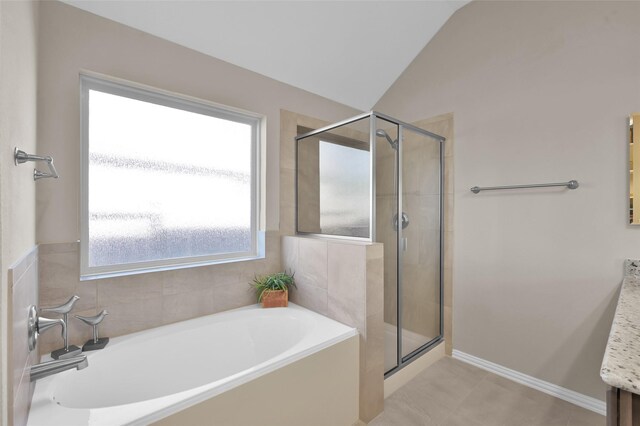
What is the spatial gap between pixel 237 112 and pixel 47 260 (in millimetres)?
1428

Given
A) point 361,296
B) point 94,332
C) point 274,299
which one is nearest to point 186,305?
point 94,332

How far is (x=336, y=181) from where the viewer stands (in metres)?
2.17

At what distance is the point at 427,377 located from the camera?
2.13m

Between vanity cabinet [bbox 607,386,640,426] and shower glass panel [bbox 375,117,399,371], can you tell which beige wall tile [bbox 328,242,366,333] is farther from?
vanity cabinet [bbox 607,386,640,426]

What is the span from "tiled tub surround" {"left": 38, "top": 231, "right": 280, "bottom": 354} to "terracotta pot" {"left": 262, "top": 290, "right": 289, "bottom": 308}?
0.51 feet

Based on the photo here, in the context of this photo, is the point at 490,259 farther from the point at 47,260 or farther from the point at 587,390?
the point at 47,260

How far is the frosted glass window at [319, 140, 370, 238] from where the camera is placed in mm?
1907

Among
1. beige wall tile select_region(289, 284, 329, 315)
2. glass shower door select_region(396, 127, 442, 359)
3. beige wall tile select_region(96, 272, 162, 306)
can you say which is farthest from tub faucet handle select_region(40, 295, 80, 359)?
glass shower door select_region(396, 127, 442, 359)

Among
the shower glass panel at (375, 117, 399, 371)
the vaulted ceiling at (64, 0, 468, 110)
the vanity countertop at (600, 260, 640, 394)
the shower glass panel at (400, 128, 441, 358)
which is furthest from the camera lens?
the shower glass panel at (400, 128, 441, 358)

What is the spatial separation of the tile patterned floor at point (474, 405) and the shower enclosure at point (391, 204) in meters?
0.20

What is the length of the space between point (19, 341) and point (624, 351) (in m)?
1.70

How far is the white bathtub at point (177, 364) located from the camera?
3.28ft

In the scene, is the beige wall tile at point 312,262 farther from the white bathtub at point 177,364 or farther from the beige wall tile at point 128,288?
the beige wall tile at point 128,288

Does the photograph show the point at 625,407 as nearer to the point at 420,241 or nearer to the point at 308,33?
the point at 420,241
